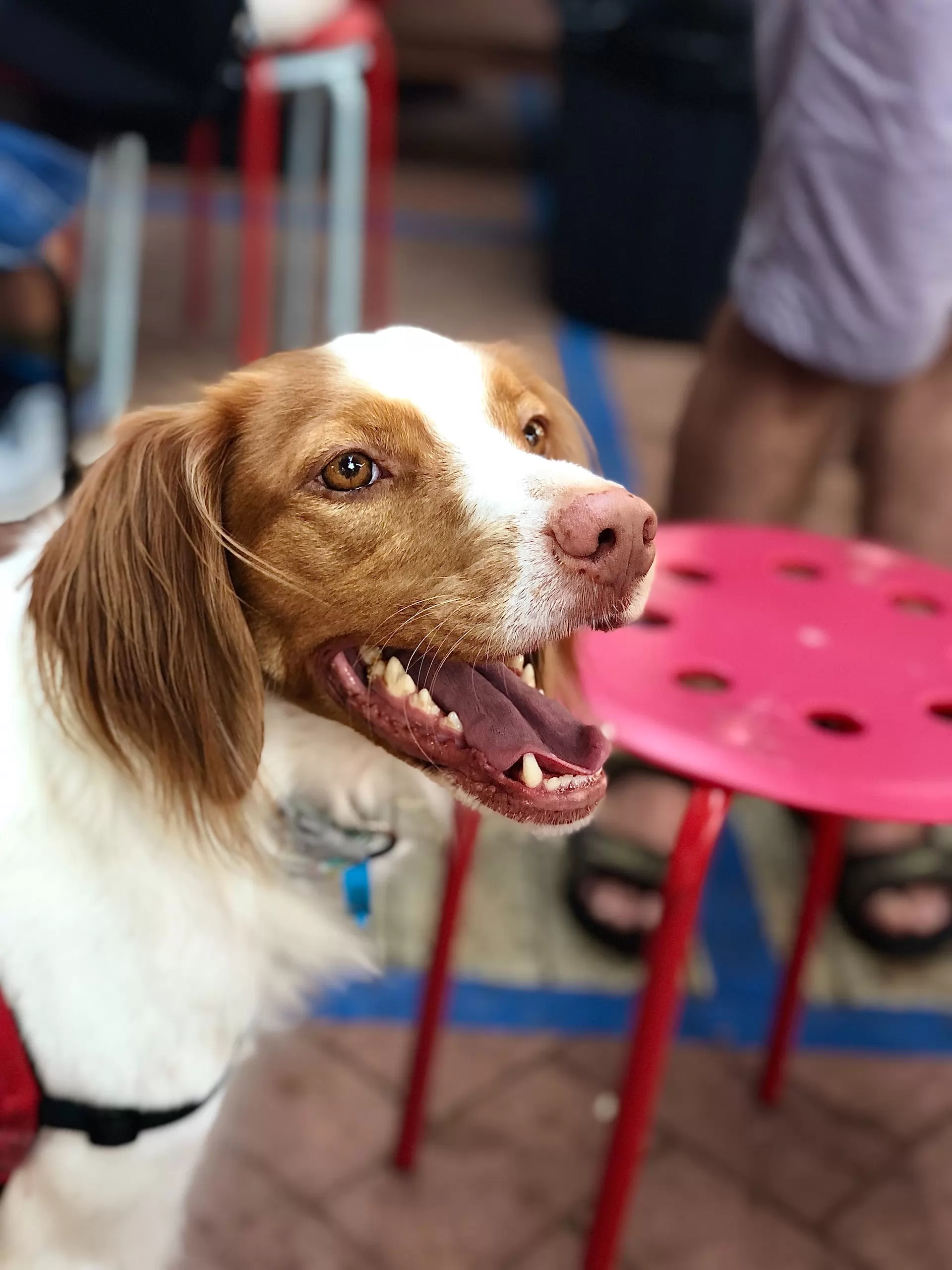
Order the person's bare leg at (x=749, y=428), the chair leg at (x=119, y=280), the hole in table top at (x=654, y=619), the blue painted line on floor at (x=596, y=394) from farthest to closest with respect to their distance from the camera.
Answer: the blue painted line on floor at (x=596, y=394), the chair leg at (x=119, y=280), the person's bare leg at (x=749, y=428), the hole in table top at (x=654, y=619)

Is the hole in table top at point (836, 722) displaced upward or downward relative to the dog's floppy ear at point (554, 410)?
downward

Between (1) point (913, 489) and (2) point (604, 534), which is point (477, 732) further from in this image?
(1) point (913, 489)

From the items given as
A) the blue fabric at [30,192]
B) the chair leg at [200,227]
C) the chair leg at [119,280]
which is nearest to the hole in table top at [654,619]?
the blue fabric at [30,192]

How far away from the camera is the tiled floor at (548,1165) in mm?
1676

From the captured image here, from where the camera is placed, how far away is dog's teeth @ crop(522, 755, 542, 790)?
1.13m

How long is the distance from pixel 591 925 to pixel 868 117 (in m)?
1.18

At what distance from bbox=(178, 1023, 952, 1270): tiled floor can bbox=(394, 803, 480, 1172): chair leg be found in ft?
0.20

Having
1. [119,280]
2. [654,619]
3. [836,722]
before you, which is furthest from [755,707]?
[119,280]

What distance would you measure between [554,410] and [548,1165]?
100cm

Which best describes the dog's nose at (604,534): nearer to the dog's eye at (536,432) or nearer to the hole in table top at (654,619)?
the dog's eye at (536,432)

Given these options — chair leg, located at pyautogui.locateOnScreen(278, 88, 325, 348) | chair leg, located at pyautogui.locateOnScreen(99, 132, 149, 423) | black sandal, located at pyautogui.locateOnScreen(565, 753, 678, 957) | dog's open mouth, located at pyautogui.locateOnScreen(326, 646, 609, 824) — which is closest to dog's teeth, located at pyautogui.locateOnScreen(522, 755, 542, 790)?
dog's open mouth, located at pyautogui.locateOnScreen(326, 646, 609, 824)

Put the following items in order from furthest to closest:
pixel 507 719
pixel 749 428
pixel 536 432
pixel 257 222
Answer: pixel 257 222 → pixel 749 428 → pixel 536 432 → pixel 507 719

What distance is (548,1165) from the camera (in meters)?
1.79

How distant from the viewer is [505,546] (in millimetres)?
1092
